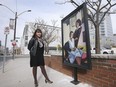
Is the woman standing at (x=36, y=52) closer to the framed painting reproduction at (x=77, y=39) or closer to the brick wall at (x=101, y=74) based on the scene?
the framed painting reproduction at (x=77, y=39)

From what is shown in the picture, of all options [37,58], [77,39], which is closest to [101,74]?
[77,39]

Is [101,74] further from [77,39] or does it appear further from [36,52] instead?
[36,52]

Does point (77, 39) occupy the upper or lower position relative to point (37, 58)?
upper

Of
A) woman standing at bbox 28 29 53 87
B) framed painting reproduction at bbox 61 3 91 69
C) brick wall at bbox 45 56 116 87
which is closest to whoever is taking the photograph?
brick wall at bbox 45 56 116 87

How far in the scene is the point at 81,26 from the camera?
5176 millimetres

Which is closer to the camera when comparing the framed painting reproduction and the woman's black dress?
the framed painting reproduction

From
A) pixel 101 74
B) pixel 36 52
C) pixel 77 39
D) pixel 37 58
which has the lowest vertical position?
pixel 101 74

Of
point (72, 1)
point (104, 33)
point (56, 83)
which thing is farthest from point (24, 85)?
point (104, 33)

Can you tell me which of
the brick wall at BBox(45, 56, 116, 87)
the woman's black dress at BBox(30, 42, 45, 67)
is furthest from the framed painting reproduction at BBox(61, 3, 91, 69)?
the woman's black dress at BBox(30, 42, 45, 67)

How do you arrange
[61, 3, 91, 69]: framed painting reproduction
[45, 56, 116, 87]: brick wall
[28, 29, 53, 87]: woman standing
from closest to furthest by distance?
1. [45, 56, 116, 87]: brick wall
2. [61, 3, 91, 69]: framed painting reproduction
3. [28, 29, 53, 87]: woman standing

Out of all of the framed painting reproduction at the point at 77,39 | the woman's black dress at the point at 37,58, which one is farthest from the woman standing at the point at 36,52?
the framed painting reproduction at the point at 77,39

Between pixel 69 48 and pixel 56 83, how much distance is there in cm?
123

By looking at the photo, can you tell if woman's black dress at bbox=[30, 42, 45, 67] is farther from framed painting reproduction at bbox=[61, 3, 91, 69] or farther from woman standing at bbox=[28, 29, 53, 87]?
framed painting reproduction at bbox=[61, 3, 91, 69]

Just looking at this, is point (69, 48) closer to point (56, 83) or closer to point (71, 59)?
point (71, 59)
